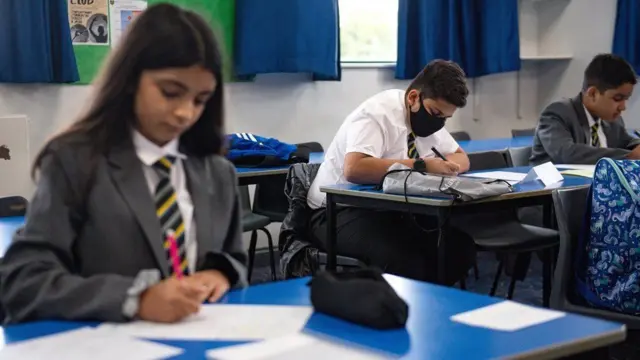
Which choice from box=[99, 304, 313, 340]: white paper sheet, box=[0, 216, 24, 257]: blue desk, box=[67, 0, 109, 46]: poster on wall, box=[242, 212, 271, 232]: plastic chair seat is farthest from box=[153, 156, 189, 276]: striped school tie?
box=[67, 0, 109, 46]: poster on wall

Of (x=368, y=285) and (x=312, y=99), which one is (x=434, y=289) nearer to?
(x=368, y=285)

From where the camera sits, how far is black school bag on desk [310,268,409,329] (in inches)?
52.1

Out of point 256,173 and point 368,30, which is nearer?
point 256,173

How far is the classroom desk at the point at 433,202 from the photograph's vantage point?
2.84 metres

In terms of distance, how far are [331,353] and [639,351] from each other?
2.06 metres

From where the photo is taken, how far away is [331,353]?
1.21 metres

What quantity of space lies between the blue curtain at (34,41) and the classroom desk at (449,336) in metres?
3.18

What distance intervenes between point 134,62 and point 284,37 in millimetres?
3703

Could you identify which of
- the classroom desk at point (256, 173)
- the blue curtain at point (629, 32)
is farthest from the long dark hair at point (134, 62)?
the blue curtain at point (629, 32)

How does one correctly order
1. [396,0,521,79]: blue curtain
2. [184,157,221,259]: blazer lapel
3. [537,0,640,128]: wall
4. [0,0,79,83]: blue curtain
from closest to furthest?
[184,157,221,259]: blazer lapel < [0,0,79,83]: blue curtain < [396,0,521,79]: blue curtain < [537,0,640,128]: wall

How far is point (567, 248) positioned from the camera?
99.3 inches

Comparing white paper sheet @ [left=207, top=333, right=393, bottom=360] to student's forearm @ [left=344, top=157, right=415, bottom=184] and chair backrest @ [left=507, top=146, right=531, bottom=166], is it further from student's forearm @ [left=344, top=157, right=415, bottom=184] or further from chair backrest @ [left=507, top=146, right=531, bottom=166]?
chair backrest @ [left=507, top=146, right=531, bottom=166]

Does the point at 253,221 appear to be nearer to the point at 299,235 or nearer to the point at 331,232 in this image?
the point at 299,235

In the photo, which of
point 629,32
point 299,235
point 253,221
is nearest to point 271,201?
point 253,221
